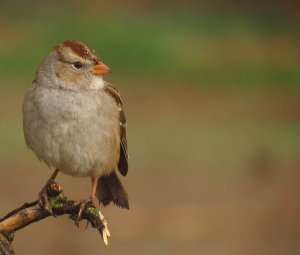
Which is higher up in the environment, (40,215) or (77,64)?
(77,64)

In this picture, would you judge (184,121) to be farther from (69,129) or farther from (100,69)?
(69,129)

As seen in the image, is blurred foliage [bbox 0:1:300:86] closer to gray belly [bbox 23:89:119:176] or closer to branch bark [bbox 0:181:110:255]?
gray belly [bbox 23:89:119:176]

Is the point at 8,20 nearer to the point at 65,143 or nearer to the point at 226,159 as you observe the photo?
the point at 226,159

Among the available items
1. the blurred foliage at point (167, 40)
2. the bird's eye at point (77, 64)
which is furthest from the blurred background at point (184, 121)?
the bird's eye at point (77, 64)

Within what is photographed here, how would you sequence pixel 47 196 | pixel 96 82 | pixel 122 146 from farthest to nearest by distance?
pixel 122 146
pixel 96 82
pixel 47 196

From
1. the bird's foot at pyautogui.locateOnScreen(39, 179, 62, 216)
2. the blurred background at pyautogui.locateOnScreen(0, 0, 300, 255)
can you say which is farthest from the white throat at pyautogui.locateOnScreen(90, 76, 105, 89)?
the blurred background at pyautogui.locateOnScreen(0, 0, 300, 255)

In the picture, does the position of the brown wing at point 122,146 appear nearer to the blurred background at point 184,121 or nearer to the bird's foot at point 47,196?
the bird's foot at point 47,196

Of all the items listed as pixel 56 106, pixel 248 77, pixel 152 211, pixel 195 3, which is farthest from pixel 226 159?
pixel 195 3

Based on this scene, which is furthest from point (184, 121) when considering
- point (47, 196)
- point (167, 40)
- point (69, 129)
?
point (47, 196)
